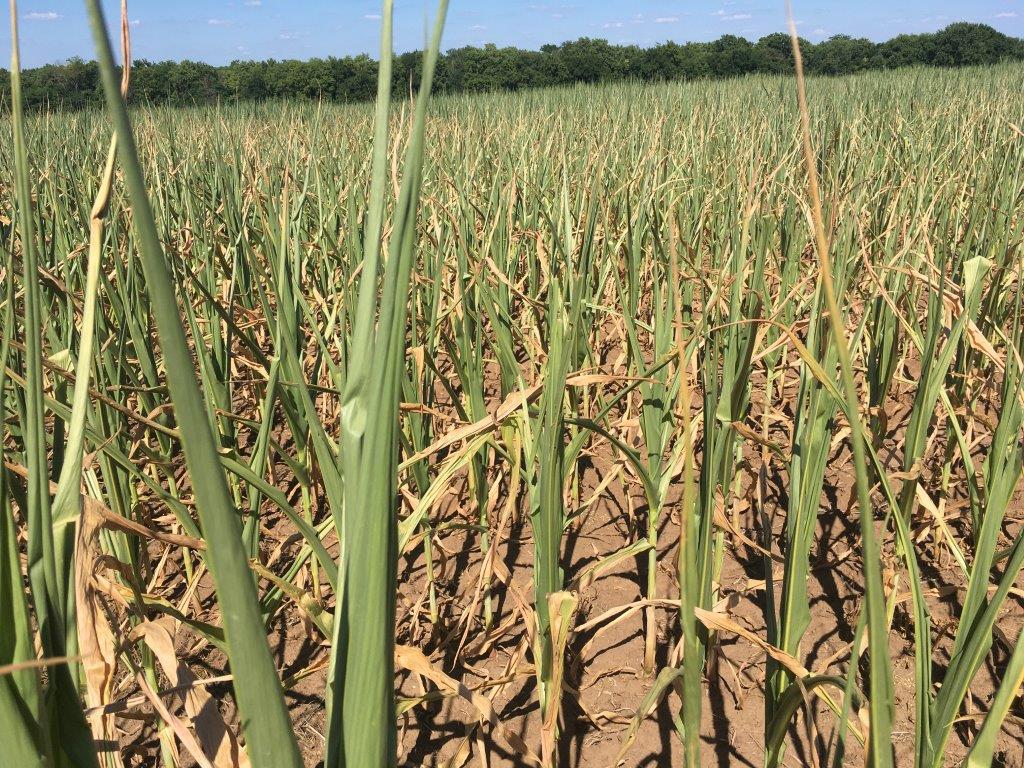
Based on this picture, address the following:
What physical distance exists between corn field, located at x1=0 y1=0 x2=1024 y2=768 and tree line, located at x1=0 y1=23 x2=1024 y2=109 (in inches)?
407

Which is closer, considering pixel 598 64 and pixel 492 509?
pixel 492 509

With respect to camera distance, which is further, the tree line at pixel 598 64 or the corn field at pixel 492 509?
the tree line at pixel 598 64

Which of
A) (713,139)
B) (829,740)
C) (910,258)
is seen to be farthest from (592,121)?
(829,740)

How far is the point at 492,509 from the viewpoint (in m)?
1.36

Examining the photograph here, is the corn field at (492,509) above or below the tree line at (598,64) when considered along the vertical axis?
below

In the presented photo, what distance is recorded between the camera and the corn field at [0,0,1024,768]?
0.39 meters

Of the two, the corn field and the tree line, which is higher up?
the tree line

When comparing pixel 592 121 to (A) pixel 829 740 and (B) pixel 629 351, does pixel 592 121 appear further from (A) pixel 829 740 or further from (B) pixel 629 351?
(A) pixel 829 740

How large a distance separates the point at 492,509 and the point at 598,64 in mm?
15667

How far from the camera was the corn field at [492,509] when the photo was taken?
392 mm

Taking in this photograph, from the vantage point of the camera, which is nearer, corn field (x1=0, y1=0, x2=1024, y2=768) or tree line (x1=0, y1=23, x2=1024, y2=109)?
corn field (x1=0, y1=0, x2=1024, y2=768)

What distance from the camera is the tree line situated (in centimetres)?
1283

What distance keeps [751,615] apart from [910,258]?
3.27 feet

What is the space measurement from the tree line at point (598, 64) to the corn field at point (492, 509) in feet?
33.9
